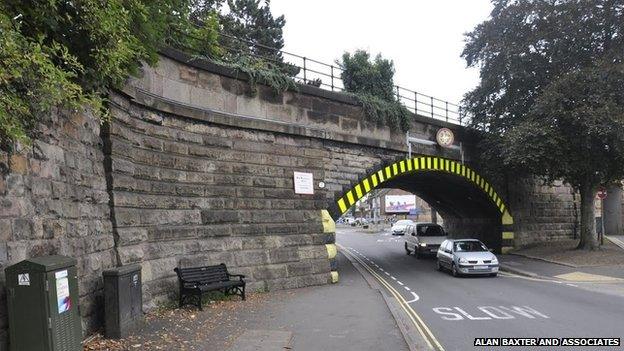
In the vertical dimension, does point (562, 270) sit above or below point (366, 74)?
below

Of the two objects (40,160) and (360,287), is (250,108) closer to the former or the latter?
(360,287)

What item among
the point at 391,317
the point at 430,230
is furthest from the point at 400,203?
the point at 391,317

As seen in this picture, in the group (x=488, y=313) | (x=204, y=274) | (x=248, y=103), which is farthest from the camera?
(x=248, y=103)

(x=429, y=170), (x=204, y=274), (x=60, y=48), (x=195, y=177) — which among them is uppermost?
(x=60, y=48)

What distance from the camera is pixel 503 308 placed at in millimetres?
11672

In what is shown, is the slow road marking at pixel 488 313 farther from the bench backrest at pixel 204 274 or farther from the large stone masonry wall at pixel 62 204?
the large stone masonry wall at pixel 62 204

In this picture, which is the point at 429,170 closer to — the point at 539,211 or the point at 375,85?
the point at 375,85

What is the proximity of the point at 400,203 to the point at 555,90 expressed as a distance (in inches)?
2989

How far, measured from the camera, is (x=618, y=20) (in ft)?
66.4

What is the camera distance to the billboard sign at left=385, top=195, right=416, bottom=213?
308 ft

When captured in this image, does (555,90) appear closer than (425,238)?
Yes

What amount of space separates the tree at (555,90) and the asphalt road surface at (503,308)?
5544mm

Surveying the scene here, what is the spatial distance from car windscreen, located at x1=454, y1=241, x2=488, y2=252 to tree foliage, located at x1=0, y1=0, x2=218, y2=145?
45.8 ft

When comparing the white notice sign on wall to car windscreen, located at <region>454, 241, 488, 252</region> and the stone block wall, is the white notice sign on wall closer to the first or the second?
car windscreen, located at <region>454, 241, 488, 252</region>
